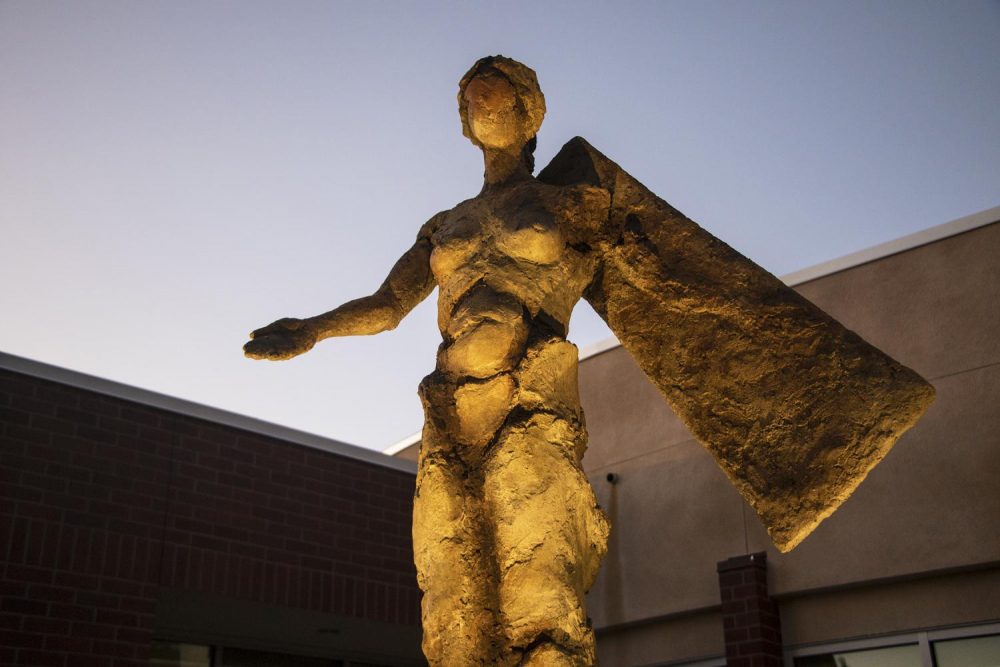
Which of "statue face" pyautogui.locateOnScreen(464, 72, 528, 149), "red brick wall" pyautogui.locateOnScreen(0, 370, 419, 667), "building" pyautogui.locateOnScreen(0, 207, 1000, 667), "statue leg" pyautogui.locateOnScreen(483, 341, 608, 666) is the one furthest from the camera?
"building" pyautogui.locateOnScreen(0, 207, 1000, 667)

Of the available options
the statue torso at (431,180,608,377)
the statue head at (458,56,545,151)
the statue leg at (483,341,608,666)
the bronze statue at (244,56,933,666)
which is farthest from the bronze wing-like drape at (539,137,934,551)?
the statue leg at (483,341,608,666)

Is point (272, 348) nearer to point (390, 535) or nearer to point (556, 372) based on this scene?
point (556, 372)

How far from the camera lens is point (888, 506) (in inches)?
327

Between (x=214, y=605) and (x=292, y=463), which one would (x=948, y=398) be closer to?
(x=292, y=463)

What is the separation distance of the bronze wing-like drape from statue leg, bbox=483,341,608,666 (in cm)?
52

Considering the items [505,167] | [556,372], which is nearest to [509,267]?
[556,372]

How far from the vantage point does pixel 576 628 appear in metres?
3.68

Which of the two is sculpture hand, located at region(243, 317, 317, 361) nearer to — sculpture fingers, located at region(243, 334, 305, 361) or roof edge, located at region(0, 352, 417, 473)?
sculpture fingers, located at region(243, 334, 305, 361)

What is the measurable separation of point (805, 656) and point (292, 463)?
12.8ft

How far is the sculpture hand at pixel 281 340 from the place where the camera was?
4.31 meters

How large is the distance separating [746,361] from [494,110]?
4.35 feet

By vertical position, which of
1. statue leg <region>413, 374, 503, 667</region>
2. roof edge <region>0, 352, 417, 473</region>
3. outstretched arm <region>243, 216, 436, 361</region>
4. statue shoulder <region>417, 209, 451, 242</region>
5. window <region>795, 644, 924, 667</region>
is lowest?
statue leg <region>413, 374, 503, 667</region>

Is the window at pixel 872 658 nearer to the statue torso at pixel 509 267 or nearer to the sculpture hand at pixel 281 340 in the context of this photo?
the statue torso at pixel 509 267

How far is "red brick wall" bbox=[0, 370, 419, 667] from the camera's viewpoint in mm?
6793
